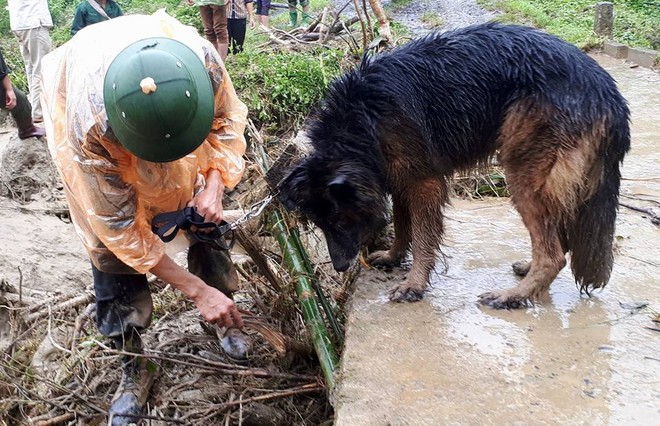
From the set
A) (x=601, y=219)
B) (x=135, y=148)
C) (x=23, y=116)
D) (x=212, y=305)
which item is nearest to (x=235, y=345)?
(x=212, y=305)

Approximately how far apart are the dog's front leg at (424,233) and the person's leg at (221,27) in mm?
4706

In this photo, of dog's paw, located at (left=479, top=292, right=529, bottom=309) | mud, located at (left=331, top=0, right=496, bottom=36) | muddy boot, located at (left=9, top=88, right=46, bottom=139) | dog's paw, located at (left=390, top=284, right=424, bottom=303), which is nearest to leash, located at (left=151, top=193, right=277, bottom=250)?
dog's paw, located at (left=390, top=284, right=424, bottom=303)

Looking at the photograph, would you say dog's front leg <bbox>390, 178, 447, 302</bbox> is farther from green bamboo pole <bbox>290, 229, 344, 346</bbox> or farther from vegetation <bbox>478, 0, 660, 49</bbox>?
vegetation <bbox>478, 0, 660, 49</bbox>

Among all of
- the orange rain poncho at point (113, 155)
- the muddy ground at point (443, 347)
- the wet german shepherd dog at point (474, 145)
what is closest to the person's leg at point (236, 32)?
the muddy ground at point (443, 347)

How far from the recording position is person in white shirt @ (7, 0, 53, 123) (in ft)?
22.5

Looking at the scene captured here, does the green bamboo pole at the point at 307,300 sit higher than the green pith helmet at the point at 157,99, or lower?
lower

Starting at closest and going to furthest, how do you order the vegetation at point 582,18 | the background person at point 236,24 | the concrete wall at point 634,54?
the background person at point 236,24
the concrete wall at point 634,54
the vegetation at point 582,18

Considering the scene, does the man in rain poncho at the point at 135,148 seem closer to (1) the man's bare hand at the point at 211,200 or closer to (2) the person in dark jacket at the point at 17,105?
(1) the man's bare hand at the point at 211,200

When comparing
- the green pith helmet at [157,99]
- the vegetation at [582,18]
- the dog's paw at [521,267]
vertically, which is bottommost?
the dog's paw at [521,267]

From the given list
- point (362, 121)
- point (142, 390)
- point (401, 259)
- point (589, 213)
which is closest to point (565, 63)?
point (589, 213)

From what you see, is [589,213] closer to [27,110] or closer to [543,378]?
[543,378]

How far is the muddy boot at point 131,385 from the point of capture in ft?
11.3

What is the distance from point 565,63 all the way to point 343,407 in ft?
7.10

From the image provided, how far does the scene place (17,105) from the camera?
6629mm
